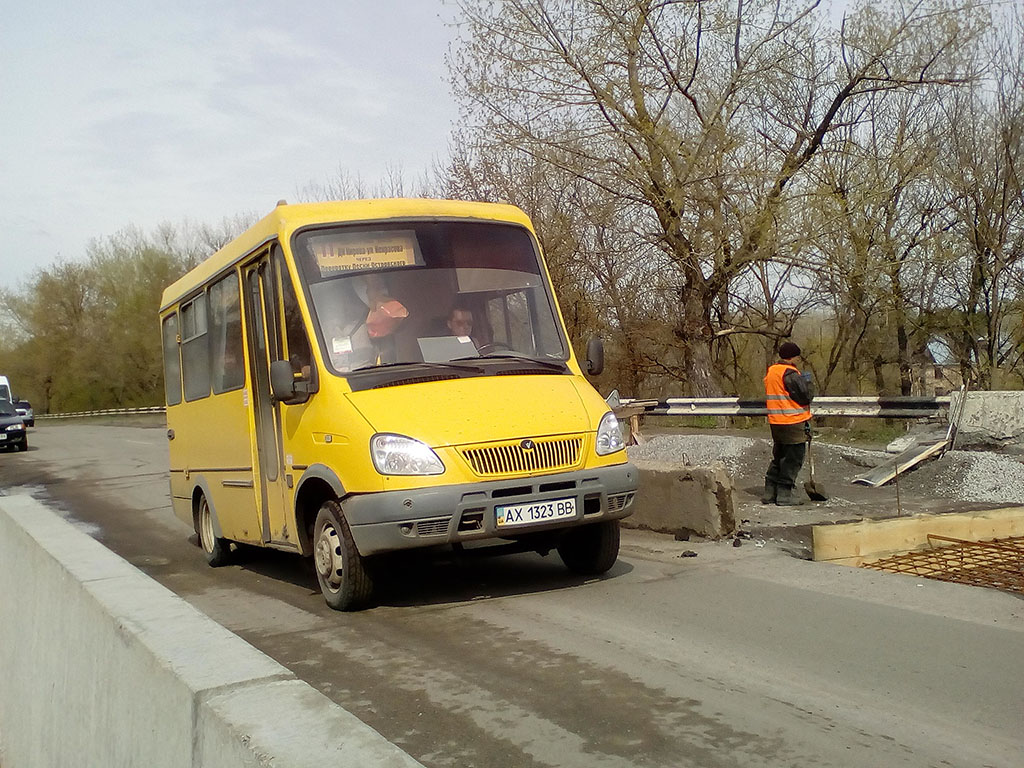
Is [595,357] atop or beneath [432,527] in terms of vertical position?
atop

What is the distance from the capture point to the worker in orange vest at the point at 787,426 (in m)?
11.8

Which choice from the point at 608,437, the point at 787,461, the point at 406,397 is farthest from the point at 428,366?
the point at 787,461

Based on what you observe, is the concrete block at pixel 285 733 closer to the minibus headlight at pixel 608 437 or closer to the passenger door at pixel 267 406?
the minibus headlight at pixel 608 437

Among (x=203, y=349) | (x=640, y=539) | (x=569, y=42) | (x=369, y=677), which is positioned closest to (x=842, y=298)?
(x=569, y=42)

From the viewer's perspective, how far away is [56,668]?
4.91 metres

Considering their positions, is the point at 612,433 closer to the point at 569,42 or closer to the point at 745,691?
the point at 745,691

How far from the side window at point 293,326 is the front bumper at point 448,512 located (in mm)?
1159

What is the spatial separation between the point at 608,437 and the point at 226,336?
146 inches

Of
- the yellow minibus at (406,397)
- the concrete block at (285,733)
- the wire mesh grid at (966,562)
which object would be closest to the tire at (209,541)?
the yellow minibus at (406,397)

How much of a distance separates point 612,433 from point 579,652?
6.64 ft

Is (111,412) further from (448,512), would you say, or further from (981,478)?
(448,512)

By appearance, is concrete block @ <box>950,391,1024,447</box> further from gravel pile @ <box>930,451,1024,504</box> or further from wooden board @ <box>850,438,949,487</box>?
gravel pile @ <box>930,451,1024,504</box>

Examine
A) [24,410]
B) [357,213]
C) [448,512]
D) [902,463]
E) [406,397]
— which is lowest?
[902,463]

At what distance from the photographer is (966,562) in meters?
8.02
